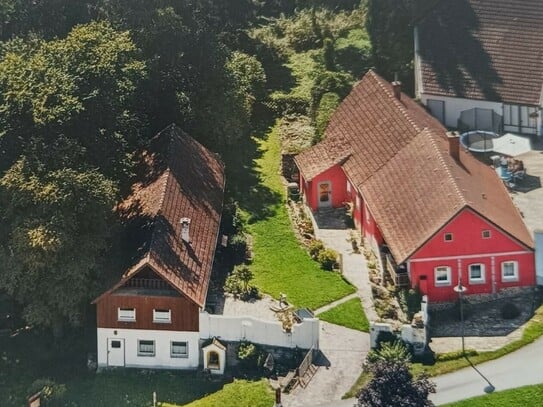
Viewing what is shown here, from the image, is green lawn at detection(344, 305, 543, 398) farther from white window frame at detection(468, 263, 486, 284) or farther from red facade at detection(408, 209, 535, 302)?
white window frame at detection(468, 263, 486, 284)

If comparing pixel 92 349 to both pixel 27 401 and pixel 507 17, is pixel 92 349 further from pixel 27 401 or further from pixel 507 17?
pixel 507 17

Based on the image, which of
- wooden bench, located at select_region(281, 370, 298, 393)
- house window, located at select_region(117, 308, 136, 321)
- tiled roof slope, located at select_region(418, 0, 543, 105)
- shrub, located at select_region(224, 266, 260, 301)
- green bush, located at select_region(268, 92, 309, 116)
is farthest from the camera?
green bush, located at select_region(268, 92, 309, 116)

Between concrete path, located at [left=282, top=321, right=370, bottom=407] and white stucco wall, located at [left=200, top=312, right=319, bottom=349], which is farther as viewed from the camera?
white stucco wall, located at [left=200, top=312, right=319, bottom=349]

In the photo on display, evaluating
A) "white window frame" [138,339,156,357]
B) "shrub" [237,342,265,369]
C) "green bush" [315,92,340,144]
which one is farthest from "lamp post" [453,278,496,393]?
"green bush" [315,92,340,144]

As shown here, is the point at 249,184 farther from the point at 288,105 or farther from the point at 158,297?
the point at 158,297

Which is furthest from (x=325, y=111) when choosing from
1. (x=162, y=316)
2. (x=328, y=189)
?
(x=162, y=316)

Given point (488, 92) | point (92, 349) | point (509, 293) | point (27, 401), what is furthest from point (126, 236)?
point (488, 92)

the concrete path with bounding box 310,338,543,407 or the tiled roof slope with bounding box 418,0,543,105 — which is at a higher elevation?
the tiled roof slope with bounding box 418,0,543,105
